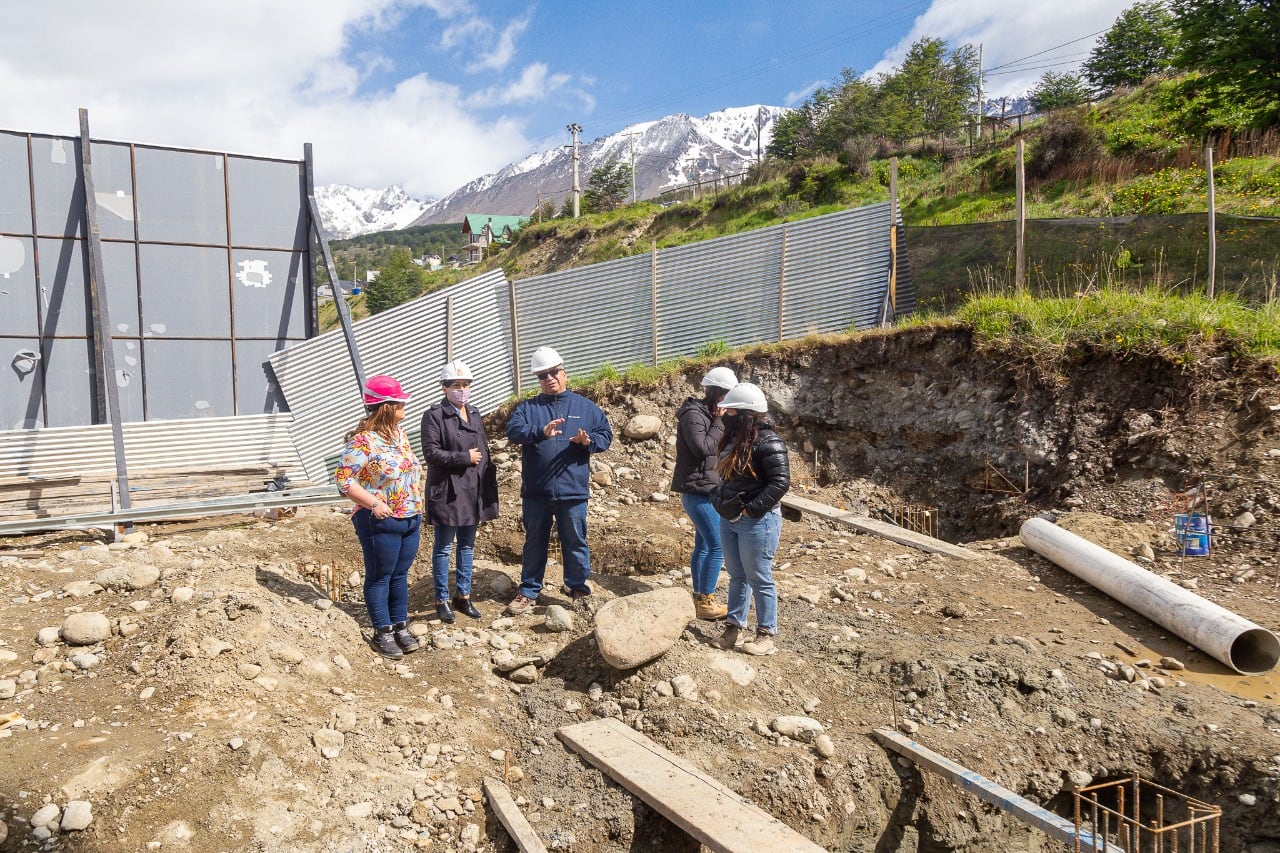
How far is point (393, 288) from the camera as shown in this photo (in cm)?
6625

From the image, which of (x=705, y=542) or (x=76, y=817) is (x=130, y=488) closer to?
(x=76, y=817)

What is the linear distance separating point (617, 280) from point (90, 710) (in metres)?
7.90

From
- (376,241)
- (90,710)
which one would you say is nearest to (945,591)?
(90,710)

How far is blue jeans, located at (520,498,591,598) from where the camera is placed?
5398 mm

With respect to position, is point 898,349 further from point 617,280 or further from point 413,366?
point 413,366

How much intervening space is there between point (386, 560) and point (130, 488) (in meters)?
5.78

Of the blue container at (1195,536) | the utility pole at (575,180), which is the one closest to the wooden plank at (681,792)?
the blue container at (1195,536)

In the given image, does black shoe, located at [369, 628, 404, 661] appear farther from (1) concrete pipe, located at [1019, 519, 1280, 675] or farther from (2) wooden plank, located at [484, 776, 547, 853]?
(1) concrete pipe, located at [1019, 519, 1280, 675]

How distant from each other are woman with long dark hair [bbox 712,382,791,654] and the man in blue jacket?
1046 mm

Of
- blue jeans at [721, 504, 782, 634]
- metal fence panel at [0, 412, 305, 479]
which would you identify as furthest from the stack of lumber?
blue jeans at [721, 504, 782, 634]

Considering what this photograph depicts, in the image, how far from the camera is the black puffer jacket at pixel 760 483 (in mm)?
4543

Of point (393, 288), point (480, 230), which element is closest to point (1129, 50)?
point (393, 288)

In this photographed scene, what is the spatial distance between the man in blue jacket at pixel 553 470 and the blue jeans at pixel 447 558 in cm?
37

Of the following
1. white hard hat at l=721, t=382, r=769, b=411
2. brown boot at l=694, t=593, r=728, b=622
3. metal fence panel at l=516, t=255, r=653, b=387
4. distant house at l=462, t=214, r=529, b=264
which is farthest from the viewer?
distant house at l=462, t=214, r=529, b=264
